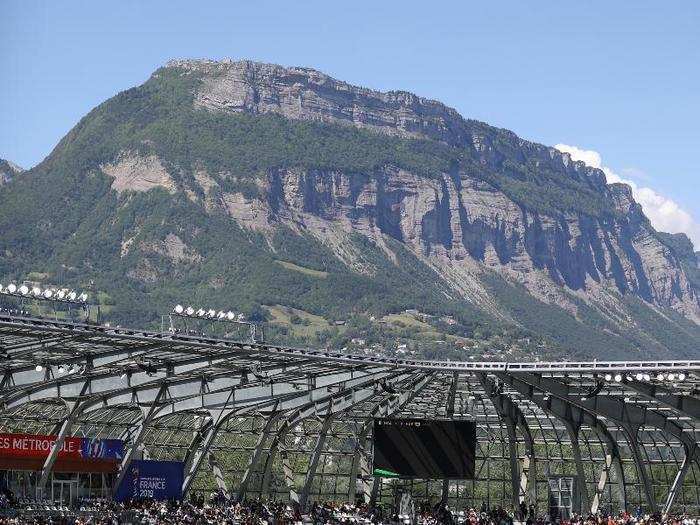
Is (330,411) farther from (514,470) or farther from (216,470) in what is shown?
(514,470)

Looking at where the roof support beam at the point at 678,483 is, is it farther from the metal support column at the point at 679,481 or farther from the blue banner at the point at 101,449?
the blue banner at the point at 101,449

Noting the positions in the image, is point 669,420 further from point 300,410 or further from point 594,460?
point 300,410

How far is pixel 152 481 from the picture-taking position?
72.3 meters

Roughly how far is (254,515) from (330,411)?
8431mm

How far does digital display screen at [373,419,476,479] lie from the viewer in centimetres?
6794

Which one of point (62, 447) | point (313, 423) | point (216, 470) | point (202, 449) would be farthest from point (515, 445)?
point (62, 447)

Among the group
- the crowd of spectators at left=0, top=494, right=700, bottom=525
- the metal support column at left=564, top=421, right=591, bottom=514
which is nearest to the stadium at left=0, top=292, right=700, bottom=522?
the metal support column at left=564, top=421, right=591, bottom=514

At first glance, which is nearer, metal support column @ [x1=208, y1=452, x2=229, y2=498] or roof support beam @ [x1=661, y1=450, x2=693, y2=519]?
roof support beam @ [x1=661, y1=450, x2=693, y2=519]

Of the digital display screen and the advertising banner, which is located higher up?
Answer: the digital display screen

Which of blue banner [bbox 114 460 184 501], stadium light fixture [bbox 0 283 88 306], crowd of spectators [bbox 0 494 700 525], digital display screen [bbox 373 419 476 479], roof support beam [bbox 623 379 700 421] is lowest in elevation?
crowd of spectators [bbox 0 494 700 525]

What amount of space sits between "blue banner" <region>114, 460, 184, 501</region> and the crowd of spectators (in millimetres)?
884

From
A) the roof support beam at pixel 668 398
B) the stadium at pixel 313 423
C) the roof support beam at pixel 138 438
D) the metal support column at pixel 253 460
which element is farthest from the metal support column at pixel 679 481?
the roof support beam at pixel 138 438

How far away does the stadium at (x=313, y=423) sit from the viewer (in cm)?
5997

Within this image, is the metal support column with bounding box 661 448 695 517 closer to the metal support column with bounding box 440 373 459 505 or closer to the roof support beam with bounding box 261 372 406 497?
the metal support column with bounding box 440 373 459 505
